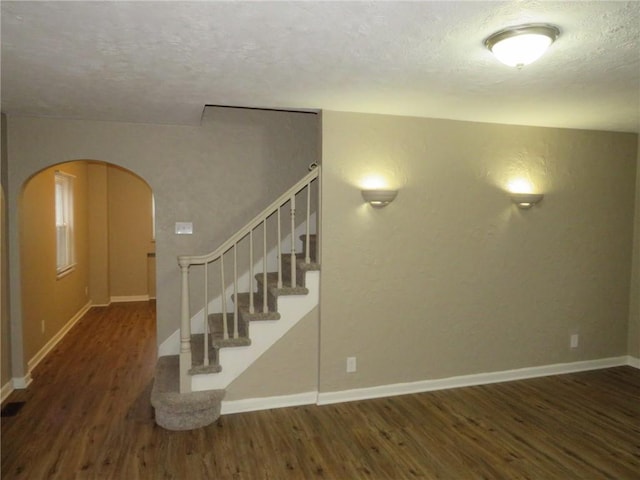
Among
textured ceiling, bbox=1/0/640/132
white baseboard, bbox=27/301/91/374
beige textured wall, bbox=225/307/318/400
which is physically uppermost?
textured ceiling, bbox=1/0/640/132

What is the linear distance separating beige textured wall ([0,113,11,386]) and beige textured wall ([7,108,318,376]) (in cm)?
5

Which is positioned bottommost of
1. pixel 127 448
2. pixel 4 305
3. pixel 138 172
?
pixel 127 448

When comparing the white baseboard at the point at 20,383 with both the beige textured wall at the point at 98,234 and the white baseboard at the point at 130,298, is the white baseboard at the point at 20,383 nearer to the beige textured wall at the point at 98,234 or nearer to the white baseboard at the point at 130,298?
the beige textured wall at the point at 98,234

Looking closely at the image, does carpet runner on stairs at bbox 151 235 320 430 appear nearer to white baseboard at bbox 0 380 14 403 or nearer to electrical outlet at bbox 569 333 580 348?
white baseboard at bbox 0 380 14 403

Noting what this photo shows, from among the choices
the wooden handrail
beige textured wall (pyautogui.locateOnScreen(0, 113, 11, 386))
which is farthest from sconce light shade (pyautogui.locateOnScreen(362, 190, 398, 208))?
beige textured wall (pyautogui.locateOnScreen(0, 113, 11, 386))

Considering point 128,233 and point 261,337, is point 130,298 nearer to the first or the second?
point 128,233

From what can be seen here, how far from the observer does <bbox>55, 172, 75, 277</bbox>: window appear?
560 cm

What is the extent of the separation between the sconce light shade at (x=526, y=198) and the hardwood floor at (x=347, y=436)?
66.3 inches

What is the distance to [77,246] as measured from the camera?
6359 mm

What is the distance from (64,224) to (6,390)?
2670 millimetres

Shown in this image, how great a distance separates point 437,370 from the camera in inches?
158

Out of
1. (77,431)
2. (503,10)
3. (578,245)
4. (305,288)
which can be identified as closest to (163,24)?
(503,10)

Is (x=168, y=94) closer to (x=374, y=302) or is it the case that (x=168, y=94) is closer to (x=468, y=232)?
(x=374, y=302)

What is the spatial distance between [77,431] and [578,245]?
4.67m
